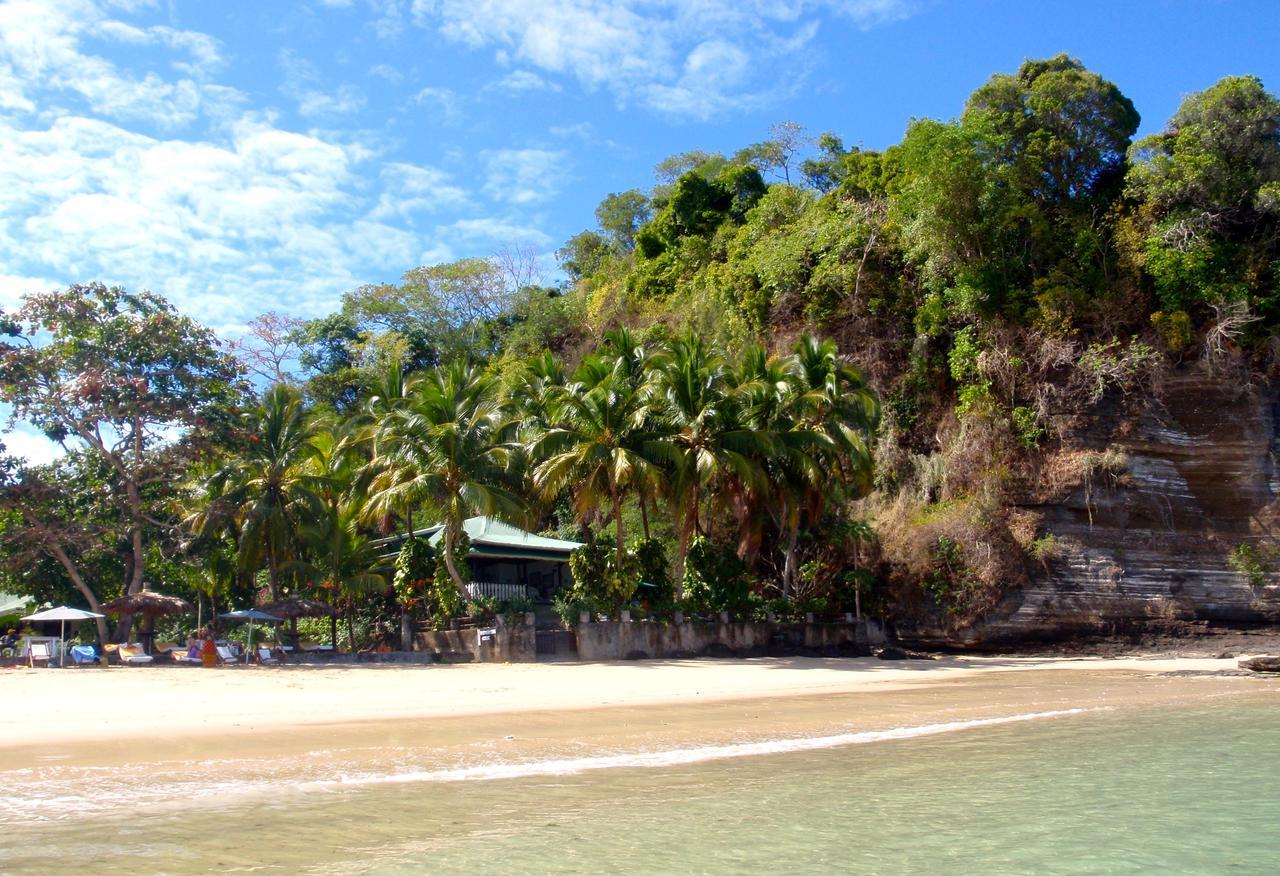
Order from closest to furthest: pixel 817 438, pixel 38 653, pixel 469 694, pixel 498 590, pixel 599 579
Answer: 1. pixel 469 694
2. pixel 38 653
3. pixel 599 579
4. pixel 817 438
5. pixel 498 590

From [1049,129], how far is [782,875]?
27.4 meters

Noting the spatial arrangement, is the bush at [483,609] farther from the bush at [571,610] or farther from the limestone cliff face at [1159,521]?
the limestone cliff face at [1159,521]

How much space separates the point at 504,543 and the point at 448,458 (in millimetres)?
4990

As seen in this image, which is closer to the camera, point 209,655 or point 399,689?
point 399,689

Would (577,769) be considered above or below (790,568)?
below

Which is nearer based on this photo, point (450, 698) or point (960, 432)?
point (450, 698)

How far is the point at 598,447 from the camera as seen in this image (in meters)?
22.1

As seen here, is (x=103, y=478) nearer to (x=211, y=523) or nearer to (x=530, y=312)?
(x=211, y=523)

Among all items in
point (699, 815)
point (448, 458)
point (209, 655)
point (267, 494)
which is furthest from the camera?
point (267, 494)

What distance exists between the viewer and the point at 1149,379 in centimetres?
2566

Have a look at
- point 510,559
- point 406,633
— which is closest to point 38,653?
point 406,633

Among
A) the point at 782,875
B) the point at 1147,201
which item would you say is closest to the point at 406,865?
the point at 782,875

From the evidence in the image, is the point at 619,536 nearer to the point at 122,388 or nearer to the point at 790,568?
the point at 790,568

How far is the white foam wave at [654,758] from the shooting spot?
8188 millimetres
